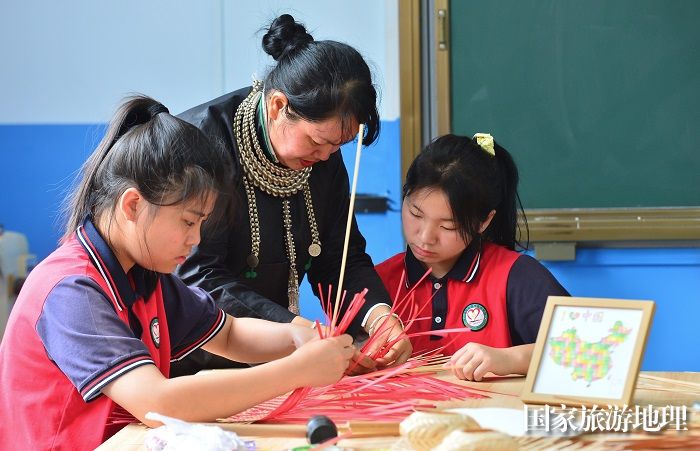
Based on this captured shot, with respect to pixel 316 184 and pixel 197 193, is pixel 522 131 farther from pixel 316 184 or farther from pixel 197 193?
pixel 197 193

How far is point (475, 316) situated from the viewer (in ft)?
6.96

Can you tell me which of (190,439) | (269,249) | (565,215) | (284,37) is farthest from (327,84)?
(565,215)

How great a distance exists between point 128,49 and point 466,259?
1.94 meters

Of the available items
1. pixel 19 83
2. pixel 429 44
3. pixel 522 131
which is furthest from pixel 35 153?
pixel 522 131

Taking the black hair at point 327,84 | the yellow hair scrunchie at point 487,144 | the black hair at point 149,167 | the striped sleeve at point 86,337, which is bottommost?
the striped sleeve at point 86,337

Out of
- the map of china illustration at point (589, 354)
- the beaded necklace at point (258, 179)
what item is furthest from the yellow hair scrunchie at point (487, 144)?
the map of china illustration at point (589, 354)

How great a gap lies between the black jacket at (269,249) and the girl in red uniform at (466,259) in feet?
0.45

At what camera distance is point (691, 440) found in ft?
4.02

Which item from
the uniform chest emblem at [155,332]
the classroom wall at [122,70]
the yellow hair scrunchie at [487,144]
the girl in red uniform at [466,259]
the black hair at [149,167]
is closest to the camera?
the black hair at [149,167]

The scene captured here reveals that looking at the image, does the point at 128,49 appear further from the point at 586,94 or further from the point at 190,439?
the point at 190,439

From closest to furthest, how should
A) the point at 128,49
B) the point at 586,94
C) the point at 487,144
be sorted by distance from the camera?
the point at 487,144 → the point at 586,94 → the point at 128,49

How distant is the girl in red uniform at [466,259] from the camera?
2.09 metres

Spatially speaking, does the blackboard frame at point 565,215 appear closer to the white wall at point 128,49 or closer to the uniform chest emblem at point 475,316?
the white wall at point 128,49

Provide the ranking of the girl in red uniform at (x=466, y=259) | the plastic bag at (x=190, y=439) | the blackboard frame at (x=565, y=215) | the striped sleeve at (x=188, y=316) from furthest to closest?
the blackboard frame at (x=565, y=215)
the girl in red uniform at (x=466, y=259)
the striped sleeve at (x=188, y=316)
the plastic bag at (x=190, y=439)
